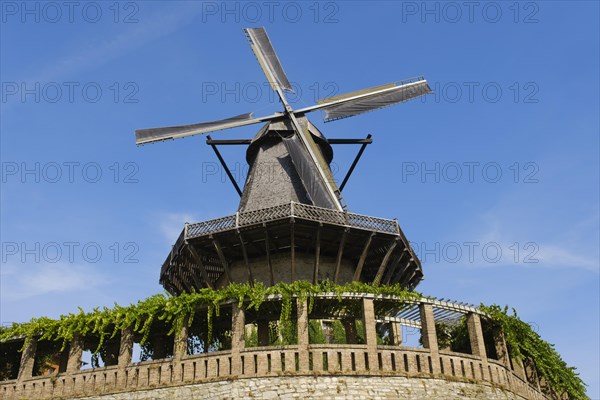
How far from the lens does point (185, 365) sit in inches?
704

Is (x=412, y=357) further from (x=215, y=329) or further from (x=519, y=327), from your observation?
(x=215, y=329)

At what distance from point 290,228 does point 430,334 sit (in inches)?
217

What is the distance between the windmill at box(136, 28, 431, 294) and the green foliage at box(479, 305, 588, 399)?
4.15 meters

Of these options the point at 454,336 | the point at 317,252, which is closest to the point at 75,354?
the point at 317,252

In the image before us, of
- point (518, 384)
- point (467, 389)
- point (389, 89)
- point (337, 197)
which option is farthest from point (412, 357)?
point (389, 89)

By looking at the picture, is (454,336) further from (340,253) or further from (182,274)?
(182,274)

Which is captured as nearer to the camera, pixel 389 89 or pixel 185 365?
pixel 185 365

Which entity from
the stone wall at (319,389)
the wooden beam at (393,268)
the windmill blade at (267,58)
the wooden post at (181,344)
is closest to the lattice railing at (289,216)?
the wooden beam at (393,268)

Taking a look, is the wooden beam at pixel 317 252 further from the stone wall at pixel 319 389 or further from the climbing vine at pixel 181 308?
the stone wall at pixel 319 389

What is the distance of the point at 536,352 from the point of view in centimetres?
2042

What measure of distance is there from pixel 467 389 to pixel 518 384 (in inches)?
107

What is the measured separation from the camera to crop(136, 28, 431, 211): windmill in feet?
79.2

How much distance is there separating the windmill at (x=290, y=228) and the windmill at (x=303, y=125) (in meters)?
0.04

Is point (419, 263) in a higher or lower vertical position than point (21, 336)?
higher
